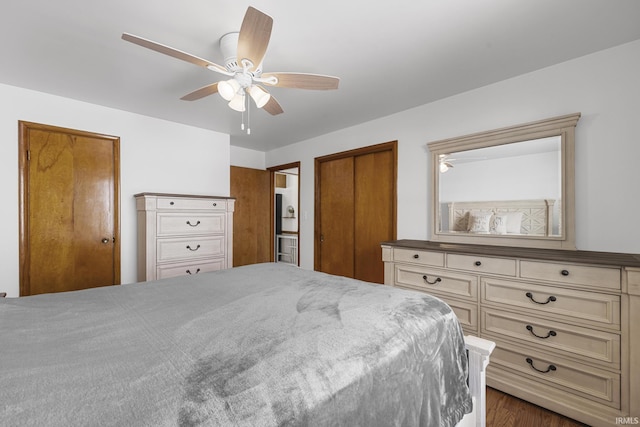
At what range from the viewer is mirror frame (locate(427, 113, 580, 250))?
2025 mm

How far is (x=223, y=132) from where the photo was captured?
151 inches

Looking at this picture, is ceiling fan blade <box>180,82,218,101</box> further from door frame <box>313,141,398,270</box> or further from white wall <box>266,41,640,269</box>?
white wall <box>266,41,640,269</box>

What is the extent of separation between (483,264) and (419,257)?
0.50 metres

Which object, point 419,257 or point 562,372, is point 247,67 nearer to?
point 419,257

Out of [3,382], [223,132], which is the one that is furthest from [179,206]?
[3,382]

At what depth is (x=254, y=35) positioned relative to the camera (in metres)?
1.37

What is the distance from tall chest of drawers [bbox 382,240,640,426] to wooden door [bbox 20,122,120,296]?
131 inches

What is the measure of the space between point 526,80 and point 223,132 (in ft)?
11.1

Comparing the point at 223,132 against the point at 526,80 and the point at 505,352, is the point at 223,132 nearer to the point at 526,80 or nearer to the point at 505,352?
the point at 526,80

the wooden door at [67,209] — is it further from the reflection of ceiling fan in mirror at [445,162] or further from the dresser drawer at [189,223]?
the reflection of ceiling fan in mirror at [445,162]

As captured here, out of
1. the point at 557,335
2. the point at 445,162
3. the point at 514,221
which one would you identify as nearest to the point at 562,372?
the point at 557,335

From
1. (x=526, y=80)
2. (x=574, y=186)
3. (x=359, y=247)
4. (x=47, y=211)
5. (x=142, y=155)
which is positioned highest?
(x=526, y=80)

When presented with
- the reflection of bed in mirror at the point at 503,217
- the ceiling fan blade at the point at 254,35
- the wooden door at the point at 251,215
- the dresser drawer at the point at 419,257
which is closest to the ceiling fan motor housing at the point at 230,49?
the ceiling fan blade at the point at 254,35

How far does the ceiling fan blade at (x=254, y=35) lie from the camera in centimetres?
125
